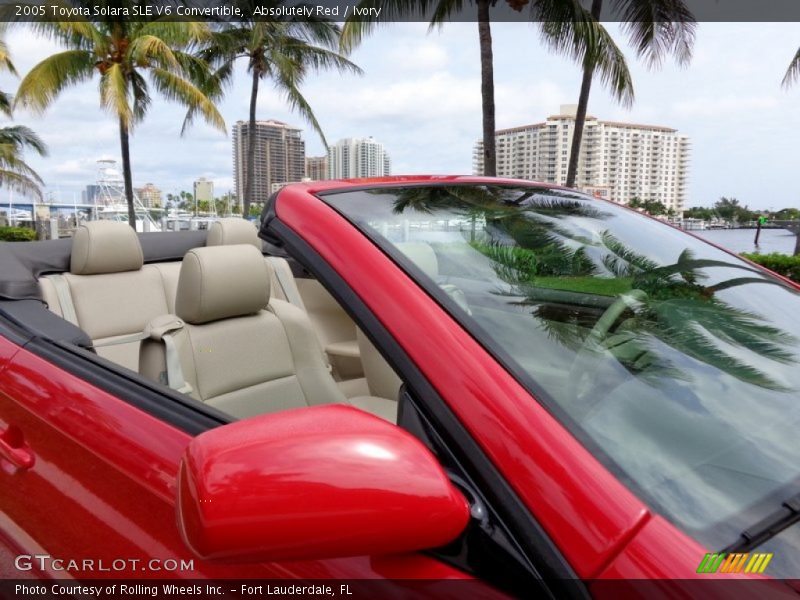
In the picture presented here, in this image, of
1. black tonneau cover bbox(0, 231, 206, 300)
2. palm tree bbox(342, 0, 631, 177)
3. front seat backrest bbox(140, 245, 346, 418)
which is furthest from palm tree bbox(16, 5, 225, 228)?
front seat backrest bbox(140, 245, 346, 418)

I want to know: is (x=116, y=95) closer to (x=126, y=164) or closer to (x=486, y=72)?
(x=126, y=164)

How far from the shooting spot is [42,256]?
137 inches

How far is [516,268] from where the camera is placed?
1263mm

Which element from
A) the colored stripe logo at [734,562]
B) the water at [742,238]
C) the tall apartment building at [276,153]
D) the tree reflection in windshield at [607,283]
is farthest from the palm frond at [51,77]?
the tall apartment building at [276,153]

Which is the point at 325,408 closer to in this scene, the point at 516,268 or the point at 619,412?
the point at 619,412

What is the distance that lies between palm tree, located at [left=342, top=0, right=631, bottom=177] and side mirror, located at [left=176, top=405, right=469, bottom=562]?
1107 centimetres

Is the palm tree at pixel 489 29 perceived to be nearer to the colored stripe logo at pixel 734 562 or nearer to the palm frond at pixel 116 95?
the palm frond at pixel 116 95

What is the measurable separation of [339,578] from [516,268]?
0.67m

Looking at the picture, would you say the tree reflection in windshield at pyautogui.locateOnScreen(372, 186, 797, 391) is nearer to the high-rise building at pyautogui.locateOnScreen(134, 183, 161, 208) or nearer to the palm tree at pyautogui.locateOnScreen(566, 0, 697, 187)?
the palm tree at pyautogui.locateOnScreen(566, 0, 697, 187)

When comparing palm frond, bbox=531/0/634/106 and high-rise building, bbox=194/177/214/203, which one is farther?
high-rise building, bbox=194/177/214/203

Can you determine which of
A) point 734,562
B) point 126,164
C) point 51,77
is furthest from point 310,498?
point 126,164

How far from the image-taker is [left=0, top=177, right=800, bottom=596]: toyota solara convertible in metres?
0.76

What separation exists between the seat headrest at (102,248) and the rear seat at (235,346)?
1.51 metres

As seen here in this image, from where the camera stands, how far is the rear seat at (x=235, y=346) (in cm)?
212
